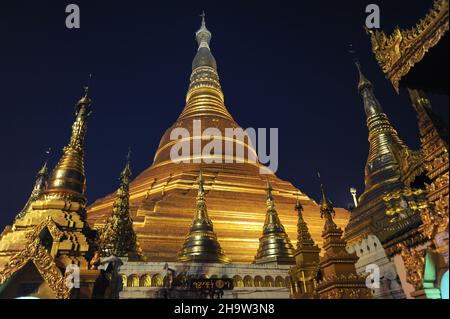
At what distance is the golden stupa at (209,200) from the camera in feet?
54.5

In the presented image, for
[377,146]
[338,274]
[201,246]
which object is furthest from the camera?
[377,146]

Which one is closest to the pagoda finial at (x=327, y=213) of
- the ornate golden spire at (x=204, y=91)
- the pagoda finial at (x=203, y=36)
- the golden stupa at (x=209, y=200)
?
the golden stupa at (x=209, y=200)

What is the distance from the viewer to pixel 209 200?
19.6 metres

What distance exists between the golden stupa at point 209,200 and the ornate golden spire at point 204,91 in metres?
Answer: 0.14

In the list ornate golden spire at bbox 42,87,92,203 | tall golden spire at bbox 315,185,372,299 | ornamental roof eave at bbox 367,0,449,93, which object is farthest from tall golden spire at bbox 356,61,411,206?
ornate golden spire at bbox 42,87,92,203

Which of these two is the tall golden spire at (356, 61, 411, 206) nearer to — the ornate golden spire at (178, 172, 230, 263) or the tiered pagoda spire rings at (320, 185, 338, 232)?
the tiered pagoda spire rings at (320, 185, 338, 232)

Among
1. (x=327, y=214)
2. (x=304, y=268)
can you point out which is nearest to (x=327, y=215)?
(x=327, y=214)

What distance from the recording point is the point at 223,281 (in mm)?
9453

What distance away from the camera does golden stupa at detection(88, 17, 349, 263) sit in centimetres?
1662

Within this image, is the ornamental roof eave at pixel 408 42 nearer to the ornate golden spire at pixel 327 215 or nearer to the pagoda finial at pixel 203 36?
the ornate golden spire at pixel 327 215

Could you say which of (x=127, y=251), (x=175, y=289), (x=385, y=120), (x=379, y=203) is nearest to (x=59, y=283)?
(x=175, y=289)

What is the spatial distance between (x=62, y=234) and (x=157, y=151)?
1948cm

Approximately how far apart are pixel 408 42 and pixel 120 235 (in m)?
11.9

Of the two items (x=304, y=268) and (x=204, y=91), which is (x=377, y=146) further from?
(x=204, y=91)
